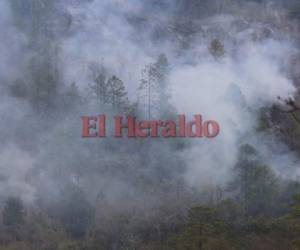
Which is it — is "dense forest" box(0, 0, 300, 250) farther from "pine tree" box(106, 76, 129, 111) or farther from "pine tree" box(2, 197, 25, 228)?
"pine tree" box(106, 76, 129, 111)

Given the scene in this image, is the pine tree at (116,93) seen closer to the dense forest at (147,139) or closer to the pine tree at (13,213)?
the dense forest at (147,139)

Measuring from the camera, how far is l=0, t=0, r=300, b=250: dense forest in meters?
35.8

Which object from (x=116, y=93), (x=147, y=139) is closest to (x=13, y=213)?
(x=147, y=139)

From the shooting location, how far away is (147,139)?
4791 cm

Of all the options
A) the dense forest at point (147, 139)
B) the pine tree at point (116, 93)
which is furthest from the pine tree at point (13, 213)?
the pine tree at point (116, 93)

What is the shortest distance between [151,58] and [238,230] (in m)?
35.2

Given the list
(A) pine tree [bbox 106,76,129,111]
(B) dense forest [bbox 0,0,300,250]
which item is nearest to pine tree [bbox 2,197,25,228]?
(B) dense forest [bbox 0,0,300,250]

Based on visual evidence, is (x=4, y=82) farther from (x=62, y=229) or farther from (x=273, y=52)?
(x=273, y=52)

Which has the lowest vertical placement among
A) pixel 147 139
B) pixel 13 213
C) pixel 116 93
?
pixel 13 213

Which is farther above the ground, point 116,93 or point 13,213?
point 116,93

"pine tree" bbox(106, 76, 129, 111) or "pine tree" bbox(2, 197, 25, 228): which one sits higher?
"pine tree" bbox(106, 76, 129, 111)

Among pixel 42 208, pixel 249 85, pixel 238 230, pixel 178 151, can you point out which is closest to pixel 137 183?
pixel 178 151

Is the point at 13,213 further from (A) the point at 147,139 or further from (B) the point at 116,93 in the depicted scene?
(B) the point at 116,93

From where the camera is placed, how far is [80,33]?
68750mm
